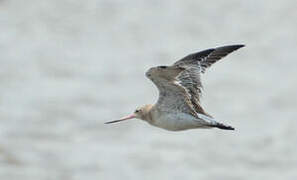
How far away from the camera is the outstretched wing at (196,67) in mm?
11727

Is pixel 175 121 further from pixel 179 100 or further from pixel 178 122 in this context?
pixel 179 100

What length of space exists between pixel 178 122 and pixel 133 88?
11.1 meters

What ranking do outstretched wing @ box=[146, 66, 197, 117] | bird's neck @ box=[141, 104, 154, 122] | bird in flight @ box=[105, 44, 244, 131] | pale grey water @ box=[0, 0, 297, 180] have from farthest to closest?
pale grey water @ box=[0, 0, 297, 180] → bird's neck @ box=[141, 104, 154, 122] → outstretched wing @ box=[146, 66, 197, 117] → bird in flight @ box=[105, 44, 244, 131]

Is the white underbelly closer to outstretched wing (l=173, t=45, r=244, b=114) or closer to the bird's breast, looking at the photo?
the bird's breast

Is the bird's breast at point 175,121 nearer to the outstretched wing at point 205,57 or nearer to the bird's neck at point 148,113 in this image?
the bird's neck at point 148,113

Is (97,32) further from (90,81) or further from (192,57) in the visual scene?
→ (192,57)

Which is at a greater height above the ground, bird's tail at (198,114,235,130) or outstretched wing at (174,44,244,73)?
outstretched wing at (174,44,244,73)

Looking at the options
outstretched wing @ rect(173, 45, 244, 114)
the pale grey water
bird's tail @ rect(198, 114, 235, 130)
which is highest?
the pale grey water

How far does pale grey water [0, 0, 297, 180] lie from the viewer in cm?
2052

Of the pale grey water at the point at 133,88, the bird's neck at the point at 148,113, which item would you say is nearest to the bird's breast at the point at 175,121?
the bird's neck at the point at 148,113

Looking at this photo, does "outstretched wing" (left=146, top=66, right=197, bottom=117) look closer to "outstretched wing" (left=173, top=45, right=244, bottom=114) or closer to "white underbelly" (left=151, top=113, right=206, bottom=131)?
"white underbelly" (left=151, top=113, right=206, bottom=131)

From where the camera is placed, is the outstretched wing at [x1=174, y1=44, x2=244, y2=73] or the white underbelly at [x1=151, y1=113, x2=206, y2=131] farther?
the outstretched wing at [x1=174, y1=44, x2=244, y2=73]

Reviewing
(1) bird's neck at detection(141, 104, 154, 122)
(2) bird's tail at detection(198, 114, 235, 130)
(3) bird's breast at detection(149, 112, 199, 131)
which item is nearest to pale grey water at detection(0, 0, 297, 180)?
(1) bird's neck at detection(141, 104, 154, 122)

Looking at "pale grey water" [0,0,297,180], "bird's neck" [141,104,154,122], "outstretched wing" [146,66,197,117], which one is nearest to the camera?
"outstretched wing" [146,66,197,117]
